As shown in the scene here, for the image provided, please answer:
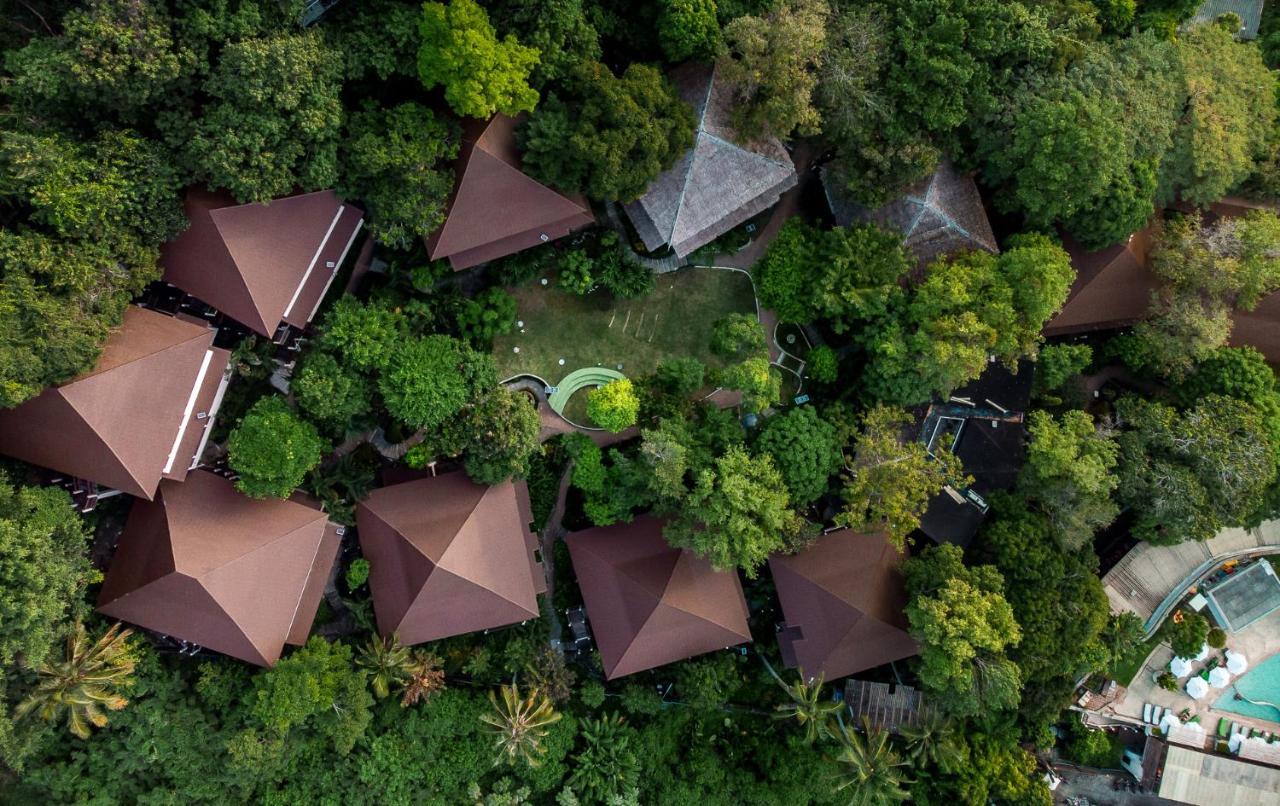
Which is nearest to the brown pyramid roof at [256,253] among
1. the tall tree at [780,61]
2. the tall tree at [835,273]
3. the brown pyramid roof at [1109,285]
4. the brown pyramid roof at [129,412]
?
the brown pyramid roof at [129,412]

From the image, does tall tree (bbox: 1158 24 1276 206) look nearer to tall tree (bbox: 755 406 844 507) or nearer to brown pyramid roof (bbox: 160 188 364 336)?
tall tree (bbox: 755 406 844 507)

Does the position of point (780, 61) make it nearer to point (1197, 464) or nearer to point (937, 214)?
point (937, 214)

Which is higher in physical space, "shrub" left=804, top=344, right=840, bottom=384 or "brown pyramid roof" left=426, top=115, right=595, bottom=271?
"brown pyramid roof" left=426, top=115, right=595, bottom=271

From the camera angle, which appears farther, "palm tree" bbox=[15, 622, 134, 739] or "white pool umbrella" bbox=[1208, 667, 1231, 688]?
"white pool umbrella" bbox=[1208, 667, 1231, 688]

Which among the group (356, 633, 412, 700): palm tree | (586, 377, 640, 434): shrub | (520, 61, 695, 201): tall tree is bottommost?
(356, 633, 412, 700): palm tree

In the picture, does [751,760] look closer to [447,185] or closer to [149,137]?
[447,185]

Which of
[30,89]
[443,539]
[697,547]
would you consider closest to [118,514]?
[443,539]

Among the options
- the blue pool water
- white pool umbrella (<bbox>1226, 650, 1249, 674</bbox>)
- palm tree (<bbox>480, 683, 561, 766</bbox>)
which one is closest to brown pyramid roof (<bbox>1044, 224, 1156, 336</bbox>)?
white pool umbrella (<bbox>1226, 650, 1249, 674</bbox>)
